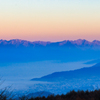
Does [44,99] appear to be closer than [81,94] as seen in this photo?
Yes

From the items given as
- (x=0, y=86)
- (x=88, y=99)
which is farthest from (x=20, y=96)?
Result: (x=88, y=99)

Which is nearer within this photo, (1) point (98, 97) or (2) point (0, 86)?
(2) point (0, 86)

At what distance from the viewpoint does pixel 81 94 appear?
7.73 m

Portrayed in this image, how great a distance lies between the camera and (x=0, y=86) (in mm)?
6207

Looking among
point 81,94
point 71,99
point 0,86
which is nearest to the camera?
point 0,86

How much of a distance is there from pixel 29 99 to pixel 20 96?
0.44 metres

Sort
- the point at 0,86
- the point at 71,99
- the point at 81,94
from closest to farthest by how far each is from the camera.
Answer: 1. the point at 0,86
2. the point at 71,99
3. the point at 81,94

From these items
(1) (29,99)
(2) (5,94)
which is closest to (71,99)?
(1) (29,99)

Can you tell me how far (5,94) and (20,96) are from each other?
2.05 feet

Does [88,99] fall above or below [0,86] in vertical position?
below

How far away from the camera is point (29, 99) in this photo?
7.27 m

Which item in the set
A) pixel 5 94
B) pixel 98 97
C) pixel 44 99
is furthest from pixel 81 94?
pixel 5 94

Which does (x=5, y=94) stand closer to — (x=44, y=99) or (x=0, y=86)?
(x=0, y=86)

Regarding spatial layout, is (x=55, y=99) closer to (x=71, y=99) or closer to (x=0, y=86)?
(x=71, y=99)
